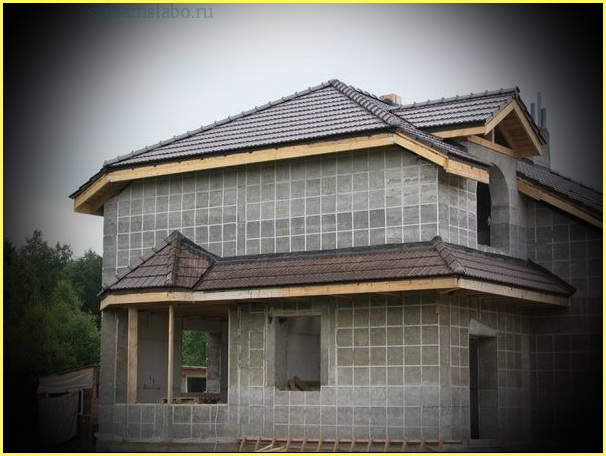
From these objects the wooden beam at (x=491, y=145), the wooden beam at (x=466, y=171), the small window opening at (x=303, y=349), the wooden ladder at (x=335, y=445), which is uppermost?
the wooden beam at (x=491, y=145)

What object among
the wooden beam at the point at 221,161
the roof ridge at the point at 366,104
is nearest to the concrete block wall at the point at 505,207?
the roof ridge at the point at 366,104

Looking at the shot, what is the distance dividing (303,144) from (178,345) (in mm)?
8007

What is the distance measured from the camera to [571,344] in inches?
1139

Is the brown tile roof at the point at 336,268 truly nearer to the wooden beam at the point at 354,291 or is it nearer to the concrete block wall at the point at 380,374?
the wooden beam at the point at 354,291

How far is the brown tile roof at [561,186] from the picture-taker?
29.2 metres

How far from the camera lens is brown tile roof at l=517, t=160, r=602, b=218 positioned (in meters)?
29.2

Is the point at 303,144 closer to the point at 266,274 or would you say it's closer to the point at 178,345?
the point at 266,274

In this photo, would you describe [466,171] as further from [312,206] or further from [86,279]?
[86,279]

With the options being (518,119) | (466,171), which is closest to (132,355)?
(466,171)

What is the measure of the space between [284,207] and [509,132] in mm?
6519

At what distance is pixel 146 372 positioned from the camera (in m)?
31.1

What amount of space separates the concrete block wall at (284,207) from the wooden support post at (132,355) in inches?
94.8

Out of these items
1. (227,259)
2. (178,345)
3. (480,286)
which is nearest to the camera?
(480,286)

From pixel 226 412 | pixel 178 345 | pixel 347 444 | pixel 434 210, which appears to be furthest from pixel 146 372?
pixel 434 210
